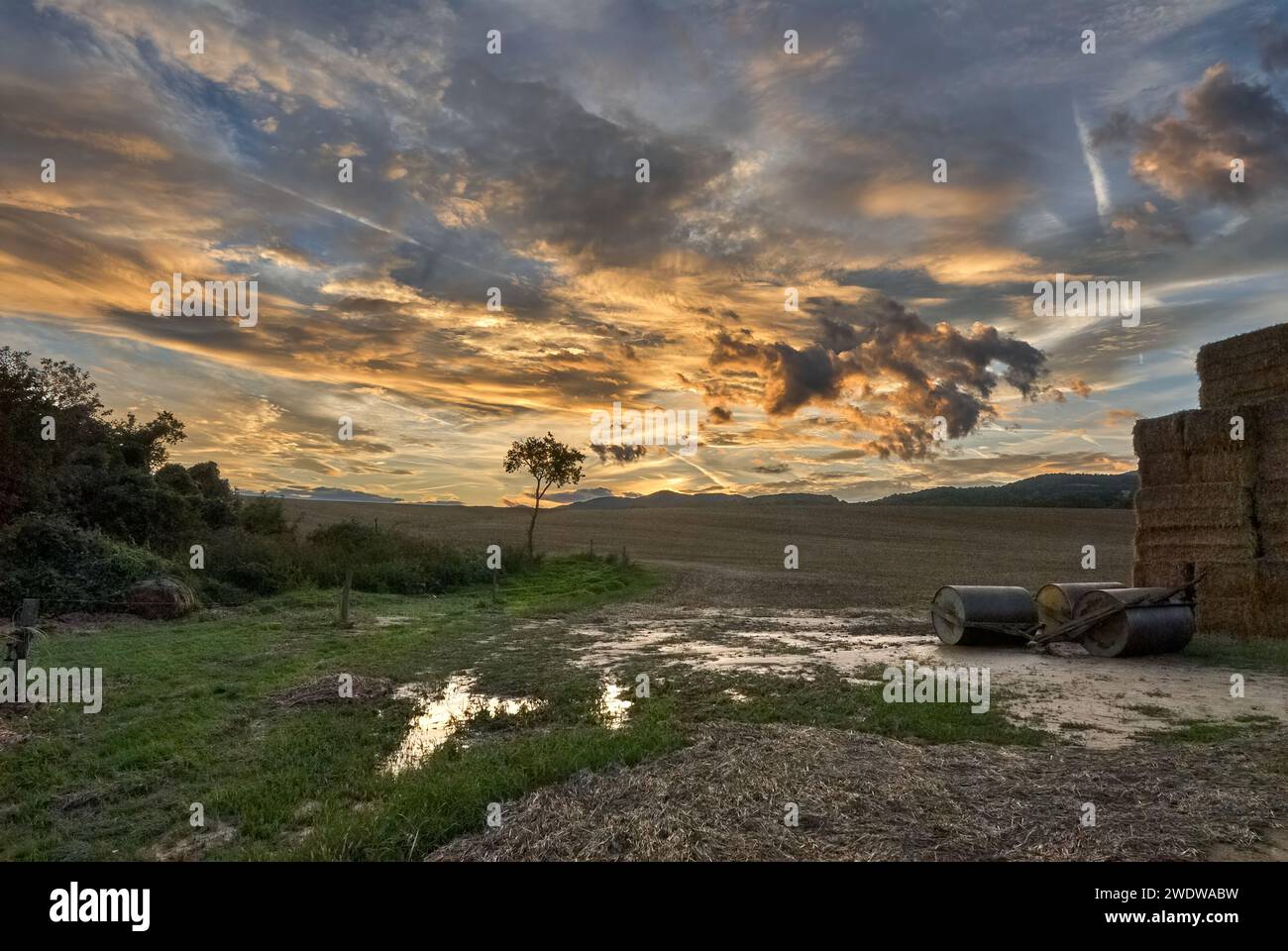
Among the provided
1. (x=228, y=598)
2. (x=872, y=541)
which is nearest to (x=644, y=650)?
(x=228, y=598)

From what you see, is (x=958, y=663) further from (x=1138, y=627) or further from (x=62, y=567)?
(x=62, y=567)

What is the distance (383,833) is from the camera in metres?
6.56

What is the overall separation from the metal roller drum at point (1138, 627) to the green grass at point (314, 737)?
17.3ft

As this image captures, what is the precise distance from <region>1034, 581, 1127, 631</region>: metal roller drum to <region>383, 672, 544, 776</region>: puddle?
39.5ft

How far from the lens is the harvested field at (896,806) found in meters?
6.08

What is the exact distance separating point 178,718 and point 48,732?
1618 millimetres

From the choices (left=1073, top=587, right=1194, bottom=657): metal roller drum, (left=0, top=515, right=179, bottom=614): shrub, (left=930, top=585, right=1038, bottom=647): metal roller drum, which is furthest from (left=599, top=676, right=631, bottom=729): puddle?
(left=0, top=515, right=179, bottom=614): shrub

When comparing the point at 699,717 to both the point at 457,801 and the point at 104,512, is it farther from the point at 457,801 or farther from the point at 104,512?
the point at 104,512

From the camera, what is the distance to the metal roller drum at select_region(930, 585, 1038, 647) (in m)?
17.1

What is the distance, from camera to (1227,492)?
18.0m

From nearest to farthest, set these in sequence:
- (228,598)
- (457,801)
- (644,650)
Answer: (457,801)
(644,650)
(228,598)

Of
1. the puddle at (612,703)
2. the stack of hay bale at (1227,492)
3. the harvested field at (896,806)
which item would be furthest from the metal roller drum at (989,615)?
the puddle at (612,703)

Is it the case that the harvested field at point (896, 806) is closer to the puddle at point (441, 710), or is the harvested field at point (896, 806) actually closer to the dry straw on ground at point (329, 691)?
the puddle at point (441, 710)

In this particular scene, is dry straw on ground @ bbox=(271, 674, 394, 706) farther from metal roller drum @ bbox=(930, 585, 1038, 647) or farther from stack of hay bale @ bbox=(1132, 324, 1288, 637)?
stack of hay bale @ bbox=(1132, 324, 1288, 637)
